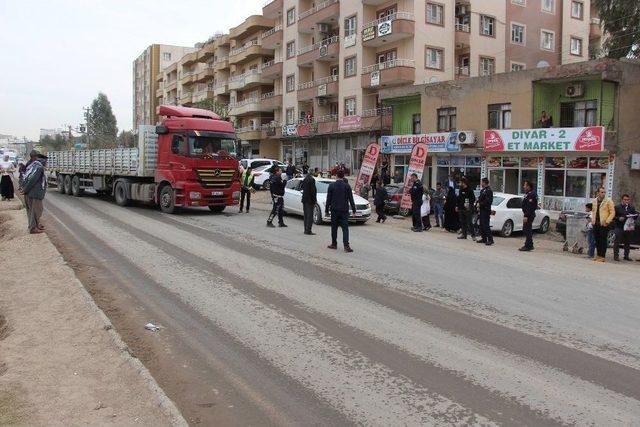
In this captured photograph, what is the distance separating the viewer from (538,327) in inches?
277

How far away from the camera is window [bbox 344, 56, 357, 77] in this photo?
142ft

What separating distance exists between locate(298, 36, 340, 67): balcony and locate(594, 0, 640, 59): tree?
1857 centimetres

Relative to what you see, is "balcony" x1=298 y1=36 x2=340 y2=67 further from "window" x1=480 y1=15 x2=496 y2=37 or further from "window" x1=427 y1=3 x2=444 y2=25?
"window" x1=480 y1=15 x2=496 y2=37

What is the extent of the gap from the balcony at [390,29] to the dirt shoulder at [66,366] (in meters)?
33.3

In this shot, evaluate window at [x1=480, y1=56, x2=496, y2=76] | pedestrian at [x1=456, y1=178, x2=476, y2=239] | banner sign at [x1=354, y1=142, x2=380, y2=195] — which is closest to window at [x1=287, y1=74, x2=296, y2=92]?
window at [x1=480, y1=56, x2=496, y2=76]

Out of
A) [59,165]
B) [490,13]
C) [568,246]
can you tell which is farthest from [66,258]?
[490,13]

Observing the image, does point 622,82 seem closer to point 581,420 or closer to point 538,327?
point 538,327

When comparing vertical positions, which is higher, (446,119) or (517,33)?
(517,33)

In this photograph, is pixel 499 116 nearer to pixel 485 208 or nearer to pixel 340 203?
pixel 485 208

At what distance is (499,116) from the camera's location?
97.8 feet

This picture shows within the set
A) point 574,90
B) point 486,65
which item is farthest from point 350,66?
point 574,90

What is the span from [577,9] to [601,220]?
42.5 m

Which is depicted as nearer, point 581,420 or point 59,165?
point 581,420

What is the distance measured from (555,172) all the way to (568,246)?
12488 millimetres
